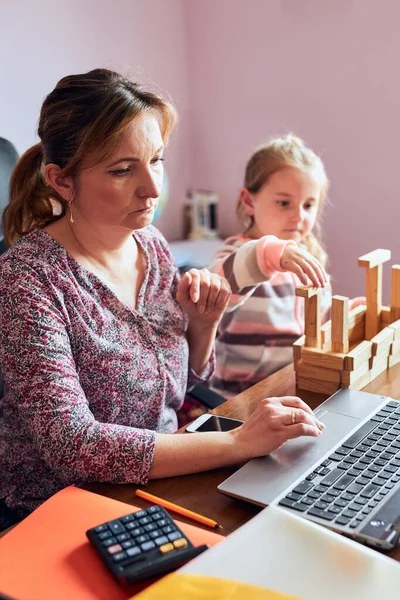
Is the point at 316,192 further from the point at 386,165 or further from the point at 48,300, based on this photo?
the point at 48,300

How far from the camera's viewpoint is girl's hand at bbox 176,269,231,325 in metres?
1.36

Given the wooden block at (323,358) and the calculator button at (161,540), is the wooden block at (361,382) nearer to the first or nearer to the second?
the wooden block at (323,358)

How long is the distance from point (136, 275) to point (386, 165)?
1.36 m

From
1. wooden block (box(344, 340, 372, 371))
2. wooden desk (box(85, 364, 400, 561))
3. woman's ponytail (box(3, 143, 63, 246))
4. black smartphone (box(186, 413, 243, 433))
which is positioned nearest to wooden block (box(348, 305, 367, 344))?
wooden block (box(344, 340, 372, 371))

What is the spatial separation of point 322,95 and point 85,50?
822 mm

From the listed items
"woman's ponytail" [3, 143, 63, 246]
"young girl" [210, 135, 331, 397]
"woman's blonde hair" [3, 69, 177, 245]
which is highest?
"woman's blonde hair" [3, 69, 177, 245]

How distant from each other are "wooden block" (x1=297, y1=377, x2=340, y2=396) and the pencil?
1.43ft

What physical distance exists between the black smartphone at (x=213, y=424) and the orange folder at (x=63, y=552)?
0.24m

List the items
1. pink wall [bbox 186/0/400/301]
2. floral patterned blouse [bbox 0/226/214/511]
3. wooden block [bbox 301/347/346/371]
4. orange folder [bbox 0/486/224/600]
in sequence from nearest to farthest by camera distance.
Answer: orange folder [bbox 0/486/224/600], floral patterned blouse [bbox 0/226/214/511], wooden block [bbox 301/347/346/371], pink wall [bbox 186/0/400/301]

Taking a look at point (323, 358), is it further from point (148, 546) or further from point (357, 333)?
point (148, 546)

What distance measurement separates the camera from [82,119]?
4.07ft

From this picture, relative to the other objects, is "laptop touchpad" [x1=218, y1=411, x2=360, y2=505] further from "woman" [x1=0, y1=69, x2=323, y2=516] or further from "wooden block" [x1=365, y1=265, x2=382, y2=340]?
"wooden block" [x1=365, y1=265, x2=382, y2=340]

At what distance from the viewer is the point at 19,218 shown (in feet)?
4.54

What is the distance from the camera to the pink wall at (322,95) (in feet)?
7.93
